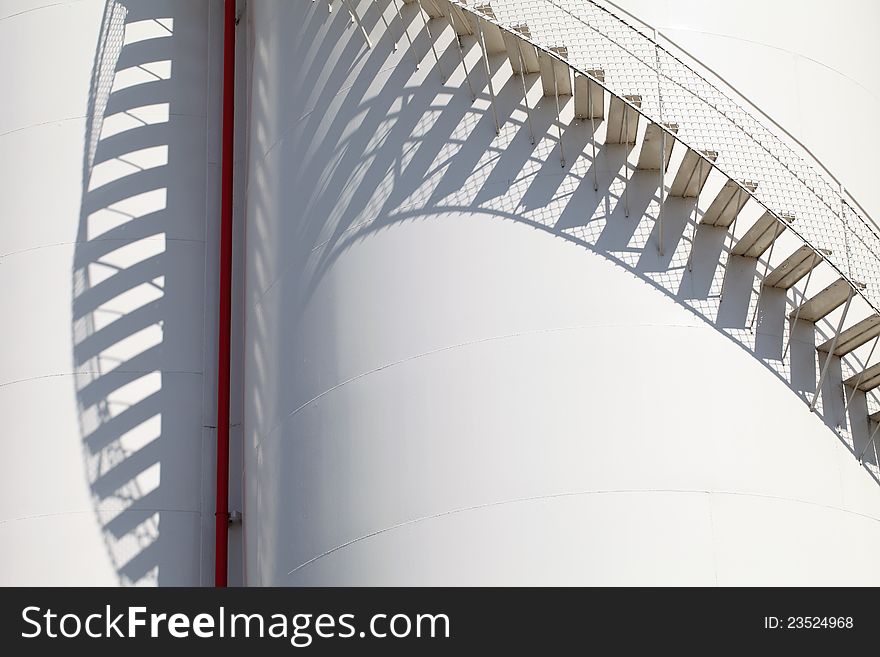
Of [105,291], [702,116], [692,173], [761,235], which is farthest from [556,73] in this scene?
[105,291]

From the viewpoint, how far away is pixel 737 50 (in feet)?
61.8

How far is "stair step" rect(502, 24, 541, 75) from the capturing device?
18.1 m

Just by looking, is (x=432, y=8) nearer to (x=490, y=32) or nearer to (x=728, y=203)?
(x=490, y=32)

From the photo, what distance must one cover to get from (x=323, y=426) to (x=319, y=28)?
18.5 ft

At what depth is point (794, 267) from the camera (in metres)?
17.5

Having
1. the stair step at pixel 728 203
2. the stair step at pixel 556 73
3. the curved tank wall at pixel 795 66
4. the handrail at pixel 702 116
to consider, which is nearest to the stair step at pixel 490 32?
the handrail at pixel 702 116

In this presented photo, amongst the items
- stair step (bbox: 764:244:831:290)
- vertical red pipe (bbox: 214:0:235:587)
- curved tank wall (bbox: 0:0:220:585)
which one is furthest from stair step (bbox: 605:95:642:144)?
curved tank wall (bbox: 0:0:220:585)

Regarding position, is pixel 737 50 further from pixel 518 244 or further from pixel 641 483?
pixel 641 483

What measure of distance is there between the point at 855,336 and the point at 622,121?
3.65m

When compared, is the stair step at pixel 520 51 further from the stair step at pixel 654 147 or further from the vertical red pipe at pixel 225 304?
the vertical red pipe at pixel 225 304

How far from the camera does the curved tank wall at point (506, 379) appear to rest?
648 inches

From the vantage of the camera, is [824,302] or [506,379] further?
[824,302]

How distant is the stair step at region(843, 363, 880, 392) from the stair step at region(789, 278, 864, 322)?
0.80m

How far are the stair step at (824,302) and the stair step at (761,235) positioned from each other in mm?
808
